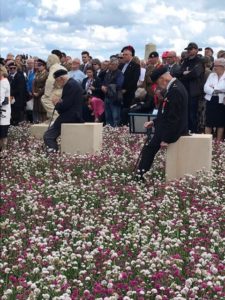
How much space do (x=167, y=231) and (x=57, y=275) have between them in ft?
5.91

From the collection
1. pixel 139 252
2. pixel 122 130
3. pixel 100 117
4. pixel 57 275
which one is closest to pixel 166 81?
pixel 139 252

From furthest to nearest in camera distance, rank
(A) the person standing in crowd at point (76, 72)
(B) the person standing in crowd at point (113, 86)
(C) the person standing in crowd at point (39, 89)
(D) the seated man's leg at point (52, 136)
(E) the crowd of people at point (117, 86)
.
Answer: (A) the person standing in crowd at point (76, 72) → (C) the person standing in crowd at point (39, 89) → (B) the person standing in crowd at point (113, 86) → (E) the crowd of people at point (117, 86) → (D) the seated man's leg at point (52, 136)

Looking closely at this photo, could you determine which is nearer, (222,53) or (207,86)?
(207,86)

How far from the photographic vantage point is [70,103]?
42.2ft

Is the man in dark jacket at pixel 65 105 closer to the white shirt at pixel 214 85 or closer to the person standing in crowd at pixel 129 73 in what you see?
the white shirt at pixel 214 85

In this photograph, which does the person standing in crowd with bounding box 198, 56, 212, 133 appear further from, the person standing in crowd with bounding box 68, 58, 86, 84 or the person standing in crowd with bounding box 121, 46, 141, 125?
the person standing in crowd with bounding box 68, 58, 86, 84

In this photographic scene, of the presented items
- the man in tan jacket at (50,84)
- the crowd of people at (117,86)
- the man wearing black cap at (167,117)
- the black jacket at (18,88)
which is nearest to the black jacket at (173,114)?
the man wearing black cap at (167,117)

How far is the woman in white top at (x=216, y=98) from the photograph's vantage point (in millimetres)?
13953

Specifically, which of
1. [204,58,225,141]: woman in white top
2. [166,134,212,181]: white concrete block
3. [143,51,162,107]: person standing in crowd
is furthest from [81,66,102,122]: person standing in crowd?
[166,134,212,181]: white concrete block

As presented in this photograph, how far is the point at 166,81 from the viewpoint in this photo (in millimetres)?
9930

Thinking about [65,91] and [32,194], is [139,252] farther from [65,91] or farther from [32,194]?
[65,91]

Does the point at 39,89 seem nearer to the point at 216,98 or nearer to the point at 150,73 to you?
the point at 150,73

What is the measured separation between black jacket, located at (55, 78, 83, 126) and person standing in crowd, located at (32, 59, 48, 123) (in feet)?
12.1

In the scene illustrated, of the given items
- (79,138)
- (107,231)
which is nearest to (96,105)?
(79,138)
